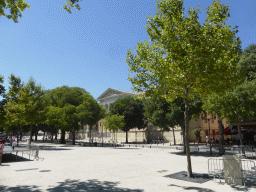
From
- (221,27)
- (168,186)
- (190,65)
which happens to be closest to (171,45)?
(190,65)

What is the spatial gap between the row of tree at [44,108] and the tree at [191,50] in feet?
81.8

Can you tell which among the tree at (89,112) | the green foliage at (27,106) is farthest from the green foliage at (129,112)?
the green foliage at (27,106)

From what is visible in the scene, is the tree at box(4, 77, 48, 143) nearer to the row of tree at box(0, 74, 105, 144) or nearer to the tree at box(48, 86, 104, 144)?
the row of tree at box(0, 74, 105, 144)

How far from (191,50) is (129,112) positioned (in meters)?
41.7

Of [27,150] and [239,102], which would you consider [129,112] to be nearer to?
[239,102]

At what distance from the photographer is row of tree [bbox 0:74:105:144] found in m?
29.4

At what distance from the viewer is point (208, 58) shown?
9.16 meters

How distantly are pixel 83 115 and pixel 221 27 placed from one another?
31.4 metres

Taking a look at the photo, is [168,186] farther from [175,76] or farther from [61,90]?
[61,90]

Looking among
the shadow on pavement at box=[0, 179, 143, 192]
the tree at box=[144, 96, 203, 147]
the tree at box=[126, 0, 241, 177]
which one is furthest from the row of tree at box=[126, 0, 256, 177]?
the tree at box=[144, 96, 203, 147]

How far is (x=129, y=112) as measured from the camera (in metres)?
50.8

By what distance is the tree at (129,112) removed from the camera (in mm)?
50969

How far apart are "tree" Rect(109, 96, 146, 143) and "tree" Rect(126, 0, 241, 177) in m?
40.3

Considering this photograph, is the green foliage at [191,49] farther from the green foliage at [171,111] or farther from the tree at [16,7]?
the green foliage at [171,111]
